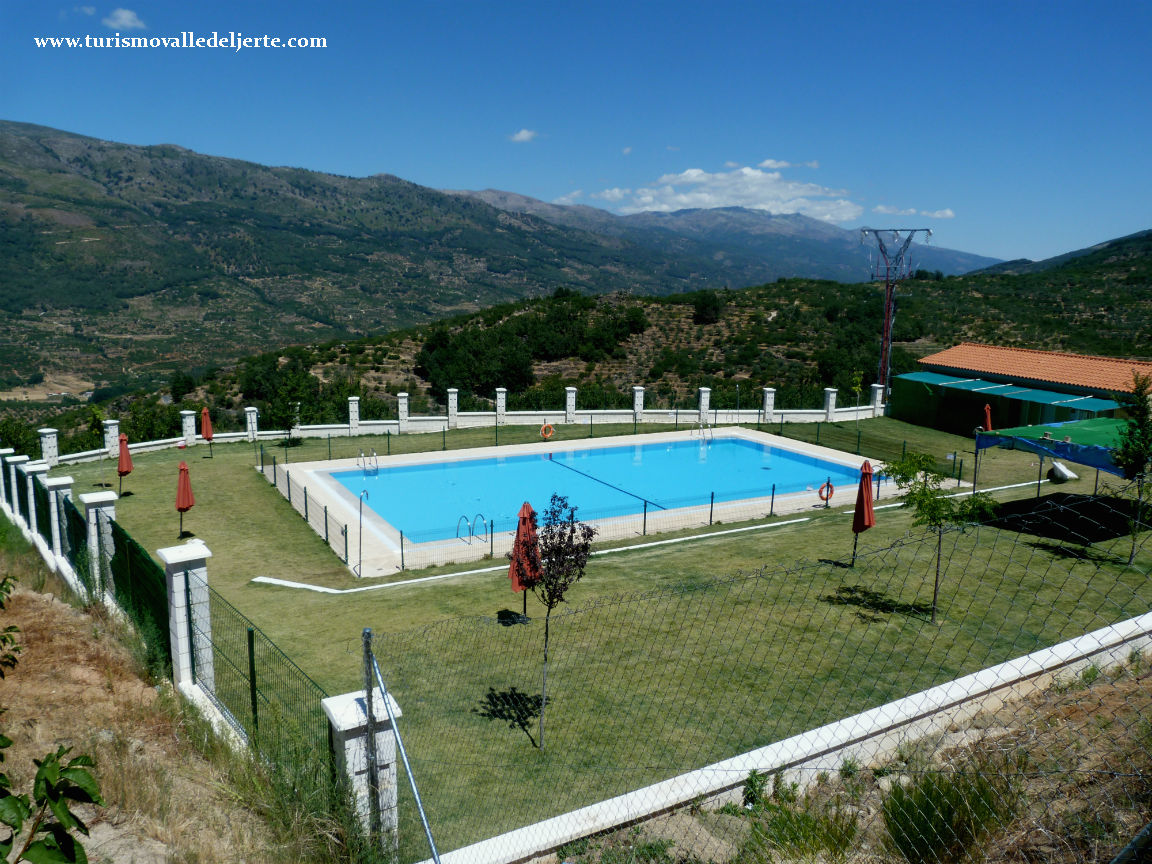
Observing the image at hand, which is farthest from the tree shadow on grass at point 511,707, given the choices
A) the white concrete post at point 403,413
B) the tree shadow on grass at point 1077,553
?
the white concrete post at point 403,413

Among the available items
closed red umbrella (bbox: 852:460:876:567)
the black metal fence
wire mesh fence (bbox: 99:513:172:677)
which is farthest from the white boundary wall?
closed red umbrella (bbox: 852:460:876:567)

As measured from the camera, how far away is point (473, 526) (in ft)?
68.4

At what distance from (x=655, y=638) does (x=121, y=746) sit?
6798 mm

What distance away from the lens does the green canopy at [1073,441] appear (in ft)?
50.6

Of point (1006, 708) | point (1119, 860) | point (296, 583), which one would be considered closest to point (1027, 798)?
point (1006, 708)

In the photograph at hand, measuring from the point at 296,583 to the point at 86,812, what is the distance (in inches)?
357

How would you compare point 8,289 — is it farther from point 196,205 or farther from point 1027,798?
point 1027,798

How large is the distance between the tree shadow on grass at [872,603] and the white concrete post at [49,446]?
23174mm

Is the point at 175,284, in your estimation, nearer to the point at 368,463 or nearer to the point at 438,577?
the point at 368,463

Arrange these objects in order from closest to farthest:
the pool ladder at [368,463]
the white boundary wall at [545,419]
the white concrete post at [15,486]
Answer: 1. the white concrete post at [15,486]
2. the pool ladder at [368,463]
3. the white boundary wall at [545,419]

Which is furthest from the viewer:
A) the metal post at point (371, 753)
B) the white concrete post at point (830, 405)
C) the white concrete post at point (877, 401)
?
the white concrete post at point (877, 401)

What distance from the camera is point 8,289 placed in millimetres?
121562

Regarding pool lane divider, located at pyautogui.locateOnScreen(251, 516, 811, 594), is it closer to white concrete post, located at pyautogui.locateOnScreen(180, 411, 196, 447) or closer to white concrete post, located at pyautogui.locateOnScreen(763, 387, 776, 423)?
white concrete post, located at pyautogui.locateOnScreen(180, 411, 196, 447)

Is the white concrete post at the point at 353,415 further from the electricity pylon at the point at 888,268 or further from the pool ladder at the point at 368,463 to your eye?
the electricity pylon at the point at 888,268
